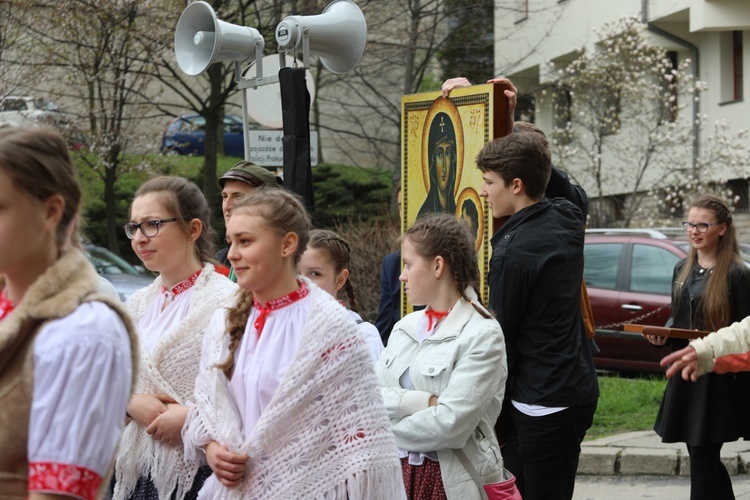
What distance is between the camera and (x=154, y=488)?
426cm

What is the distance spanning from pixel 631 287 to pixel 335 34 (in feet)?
23.5

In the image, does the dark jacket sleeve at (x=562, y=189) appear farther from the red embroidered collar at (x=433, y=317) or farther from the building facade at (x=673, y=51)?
the building facade at (x=673, y=51)

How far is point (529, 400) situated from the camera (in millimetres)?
5047

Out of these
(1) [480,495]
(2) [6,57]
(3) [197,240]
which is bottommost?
(1) [480,495]

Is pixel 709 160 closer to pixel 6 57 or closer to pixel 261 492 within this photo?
pixel 6 57

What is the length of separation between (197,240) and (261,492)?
1.41 meters

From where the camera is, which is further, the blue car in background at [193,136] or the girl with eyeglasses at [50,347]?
the blue car in background at [193,136]

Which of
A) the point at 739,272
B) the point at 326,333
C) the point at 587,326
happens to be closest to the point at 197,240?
the point at 326,333

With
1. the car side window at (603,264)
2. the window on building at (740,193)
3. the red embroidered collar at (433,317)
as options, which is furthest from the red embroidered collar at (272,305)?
the window on building at (740,193)

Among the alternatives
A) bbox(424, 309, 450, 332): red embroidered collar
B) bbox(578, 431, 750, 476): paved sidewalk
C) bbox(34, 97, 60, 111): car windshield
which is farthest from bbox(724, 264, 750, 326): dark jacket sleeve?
bbox(34, 97, 60, 111): car windshield

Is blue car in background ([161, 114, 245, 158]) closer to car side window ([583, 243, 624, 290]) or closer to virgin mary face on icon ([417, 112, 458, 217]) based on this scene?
car side window ([583, 243, 624, 290])

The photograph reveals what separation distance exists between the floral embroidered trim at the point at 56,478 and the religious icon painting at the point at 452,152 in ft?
13.1

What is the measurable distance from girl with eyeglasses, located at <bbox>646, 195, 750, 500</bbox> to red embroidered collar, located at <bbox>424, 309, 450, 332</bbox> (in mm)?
2104

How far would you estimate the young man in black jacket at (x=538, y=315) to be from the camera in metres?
5.04
